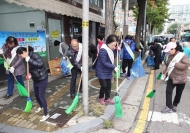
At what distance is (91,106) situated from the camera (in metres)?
3.83

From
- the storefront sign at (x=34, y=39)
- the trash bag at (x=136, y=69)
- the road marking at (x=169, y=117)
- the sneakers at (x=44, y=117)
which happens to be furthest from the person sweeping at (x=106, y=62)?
the storefront sign at (x=34, y=39)

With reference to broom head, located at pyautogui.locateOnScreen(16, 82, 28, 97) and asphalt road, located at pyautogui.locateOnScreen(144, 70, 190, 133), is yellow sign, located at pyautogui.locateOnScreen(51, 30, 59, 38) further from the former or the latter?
asphalt road, located at pyautogui.locateOnScreen(144, 70, 190, 133)

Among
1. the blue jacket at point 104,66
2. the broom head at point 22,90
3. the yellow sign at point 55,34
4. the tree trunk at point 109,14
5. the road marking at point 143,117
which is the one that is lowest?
the road marking at point 143,117

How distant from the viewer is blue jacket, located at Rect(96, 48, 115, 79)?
3.57m

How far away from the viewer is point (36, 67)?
3094 mm

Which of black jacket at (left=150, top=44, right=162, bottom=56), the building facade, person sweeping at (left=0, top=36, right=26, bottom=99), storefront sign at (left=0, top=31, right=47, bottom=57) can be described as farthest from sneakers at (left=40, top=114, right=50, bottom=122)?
black jacket at (left=150, top=44, right=162, bottom=56)

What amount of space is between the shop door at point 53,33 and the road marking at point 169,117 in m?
5.15

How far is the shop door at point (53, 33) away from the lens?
743cm

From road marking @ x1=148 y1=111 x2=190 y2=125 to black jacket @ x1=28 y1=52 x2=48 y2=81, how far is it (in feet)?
7.70

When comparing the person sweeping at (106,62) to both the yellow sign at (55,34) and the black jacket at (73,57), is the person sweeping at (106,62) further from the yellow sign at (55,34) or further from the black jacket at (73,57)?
the yellow sign at (55,34)

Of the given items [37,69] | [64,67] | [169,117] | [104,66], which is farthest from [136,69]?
[37,69]

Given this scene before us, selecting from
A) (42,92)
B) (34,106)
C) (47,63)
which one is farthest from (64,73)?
(42,92)

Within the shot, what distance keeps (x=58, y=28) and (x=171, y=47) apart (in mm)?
5717

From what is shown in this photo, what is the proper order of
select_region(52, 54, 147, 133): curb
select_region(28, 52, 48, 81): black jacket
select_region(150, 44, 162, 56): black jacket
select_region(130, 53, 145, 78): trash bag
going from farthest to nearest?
1. select_region(150, 44, 162, 56): black jacket
2. select_region(130, 53, 145, 78): trash bag
3. select_region(28, 52, 48, 81): black jacket
4. select_region(52, 54, 147, 133): curb
